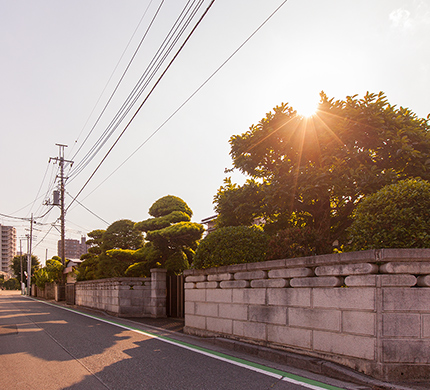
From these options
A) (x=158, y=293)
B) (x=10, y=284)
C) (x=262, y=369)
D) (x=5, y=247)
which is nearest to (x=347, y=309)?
(x=262, y=369)

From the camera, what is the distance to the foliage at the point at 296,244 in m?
7.70

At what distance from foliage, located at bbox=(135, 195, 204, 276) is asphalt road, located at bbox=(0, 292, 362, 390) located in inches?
300

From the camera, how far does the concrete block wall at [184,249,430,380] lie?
4.93 metres

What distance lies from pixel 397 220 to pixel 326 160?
3.92 meters

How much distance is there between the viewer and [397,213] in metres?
5.63

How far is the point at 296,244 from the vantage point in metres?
7.84

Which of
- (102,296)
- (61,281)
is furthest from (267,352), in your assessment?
Answer: (61,281)

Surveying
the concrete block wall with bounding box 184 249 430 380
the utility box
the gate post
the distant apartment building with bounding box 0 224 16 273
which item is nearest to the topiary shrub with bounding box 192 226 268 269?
the concrete block wall with bounding box 184 249 430 380

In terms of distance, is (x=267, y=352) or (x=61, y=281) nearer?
(x=267, y=352)

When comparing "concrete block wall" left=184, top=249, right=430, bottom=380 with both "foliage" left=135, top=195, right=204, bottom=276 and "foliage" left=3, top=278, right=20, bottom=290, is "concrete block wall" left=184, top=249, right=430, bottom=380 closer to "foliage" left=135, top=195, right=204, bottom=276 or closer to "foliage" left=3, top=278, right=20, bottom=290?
"foliage" left=135, top=195, right=204, bottom=276

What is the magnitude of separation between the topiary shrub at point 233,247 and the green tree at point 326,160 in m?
1.30

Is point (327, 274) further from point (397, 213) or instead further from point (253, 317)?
point (253, 317)

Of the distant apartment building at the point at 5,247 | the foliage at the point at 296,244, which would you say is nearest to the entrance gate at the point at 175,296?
the foliage at the point at 296,244

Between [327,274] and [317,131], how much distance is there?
499 cm
